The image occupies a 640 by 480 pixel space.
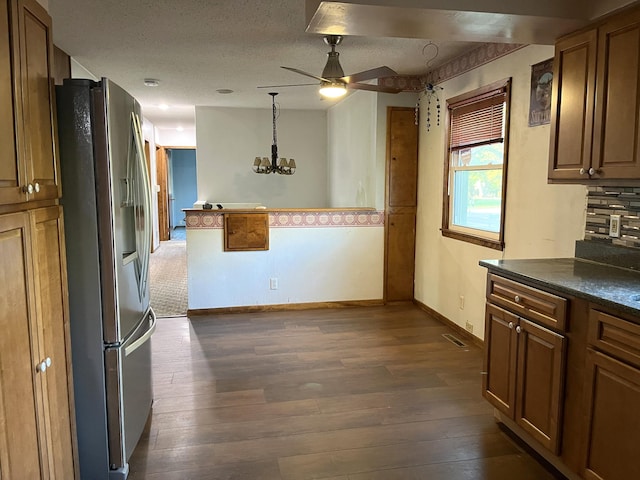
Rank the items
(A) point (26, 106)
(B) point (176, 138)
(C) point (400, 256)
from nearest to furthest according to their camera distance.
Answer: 1. (A) point (26, 106)
2. (C) point (400, 256)
3. (B) point (176, 138)

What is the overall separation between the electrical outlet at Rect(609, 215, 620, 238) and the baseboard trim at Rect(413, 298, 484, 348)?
1.60 meters

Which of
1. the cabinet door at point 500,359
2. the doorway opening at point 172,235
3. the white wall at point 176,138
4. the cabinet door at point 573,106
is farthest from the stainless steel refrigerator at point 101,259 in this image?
the white wall at point 176,138

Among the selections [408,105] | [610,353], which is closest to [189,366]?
[610,353]

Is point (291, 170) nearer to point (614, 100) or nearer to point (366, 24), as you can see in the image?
point (366, 24)

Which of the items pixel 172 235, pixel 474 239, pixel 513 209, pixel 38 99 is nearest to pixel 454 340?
pixel 474 239

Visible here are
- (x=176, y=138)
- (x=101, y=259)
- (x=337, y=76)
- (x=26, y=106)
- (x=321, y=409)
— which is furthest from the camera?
(x=176, y=138)

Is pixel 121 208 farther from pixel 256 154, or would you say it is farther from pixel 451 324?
pixel 256 154

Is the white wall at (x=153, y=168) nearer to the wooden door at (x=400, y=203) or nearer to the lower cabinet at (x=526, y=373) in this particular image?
the wooden door at (x=400, y=203)

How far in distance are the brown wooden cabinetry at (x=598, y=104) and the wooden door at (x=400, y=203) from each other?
247 cm

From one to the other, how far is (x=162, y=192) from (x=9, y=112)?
935cm

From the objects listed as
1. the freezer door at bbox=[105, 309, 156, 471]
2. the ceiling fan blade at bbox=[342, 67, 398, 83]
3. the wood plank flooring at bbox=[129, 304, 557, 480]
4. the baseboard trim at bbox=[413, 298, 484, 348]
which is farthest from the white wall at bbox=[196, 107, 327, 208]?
the freezer door at bbox=[105, 309, 156, 471]

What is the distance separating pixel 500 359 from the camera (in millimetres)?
2529

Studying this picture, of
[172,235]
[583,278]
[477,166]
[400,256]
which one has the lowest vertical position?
[172,235]

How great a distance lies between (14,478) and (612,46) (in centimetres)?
296
